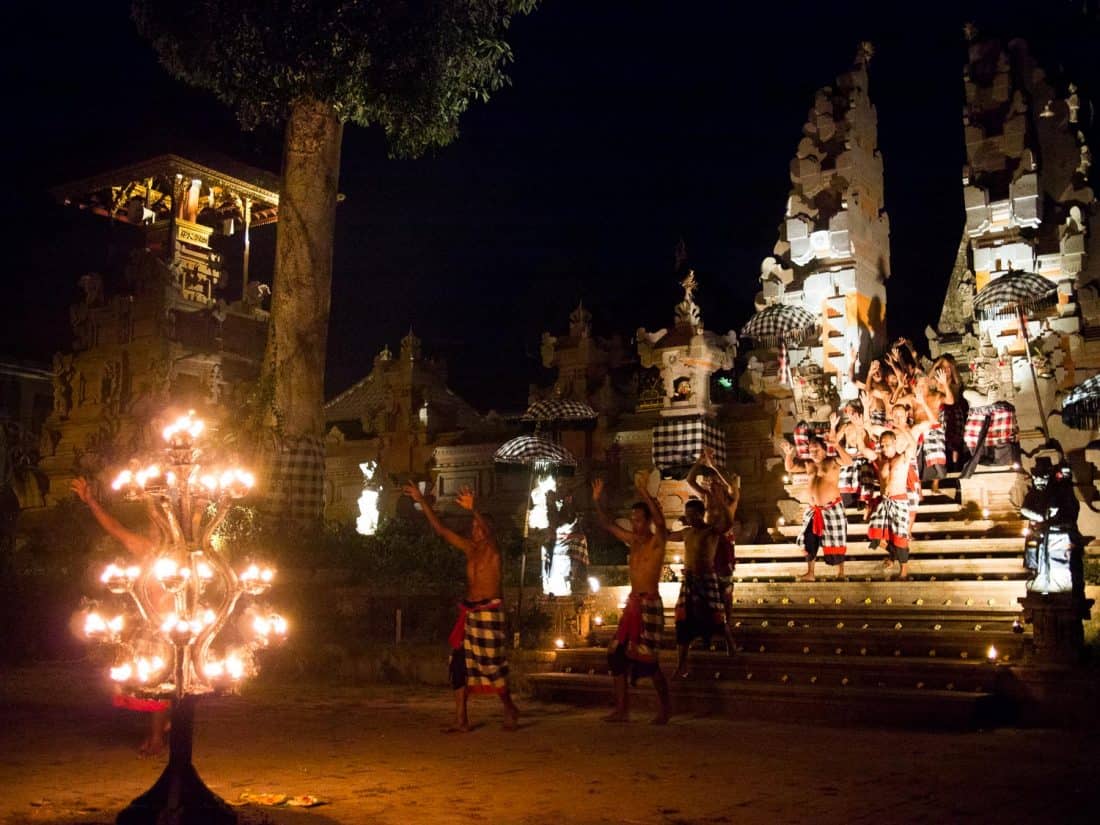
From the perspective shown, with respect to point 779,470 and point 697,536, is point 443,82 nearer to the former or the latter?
point 697,536

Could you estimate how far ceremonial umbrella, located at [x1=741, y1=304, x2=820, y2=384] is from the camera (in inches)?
877

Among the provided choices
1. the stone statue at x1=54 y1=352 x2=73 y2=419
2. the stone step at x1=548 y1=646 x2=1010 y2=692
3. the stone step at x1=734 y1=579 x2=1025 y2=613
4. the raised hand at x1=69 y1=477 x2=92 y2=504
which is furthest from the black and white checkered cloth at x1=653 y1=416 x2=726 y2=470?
the stone statue at x1=54 y1=352 x2=73 y2=419

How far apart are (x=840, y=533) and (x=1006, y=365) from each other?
273 inches

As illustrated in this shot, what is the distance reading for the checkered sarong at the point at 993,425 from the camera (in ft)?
59.4

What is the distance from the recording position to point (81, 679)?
1462 cm

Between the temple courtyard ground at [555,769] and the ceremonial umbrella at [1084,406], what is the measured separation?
26.6 ft

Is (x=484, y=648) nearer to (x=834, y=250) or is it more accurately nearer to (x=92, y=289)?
(x=834, y=250)

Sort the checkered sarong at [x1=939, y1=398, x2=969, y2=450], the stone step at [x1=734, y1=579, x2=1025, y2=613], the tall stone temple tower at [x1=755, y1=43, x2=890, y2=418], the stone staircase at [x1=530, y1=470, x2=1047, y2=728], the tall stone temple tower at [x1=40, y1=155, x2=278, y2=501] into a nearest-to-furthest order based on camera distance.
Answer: the stone staircase at [x1=530, y1=470, x2=1047, y2=728] → the stone step at [x1=734, y1=579, x2=1025, y2=613] → the checkered sarong at [x1=939, y1=398, x2=969, y2=450] → the tall stone temple tower at [x1=755, y1=43, x2=890, y2=418] → the tall stone temple tower at [x1=40, y1=155, x2=278, y2=501]

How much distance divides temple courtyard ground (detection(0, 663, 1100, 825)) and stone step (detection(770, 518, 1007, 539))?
23.4 feet

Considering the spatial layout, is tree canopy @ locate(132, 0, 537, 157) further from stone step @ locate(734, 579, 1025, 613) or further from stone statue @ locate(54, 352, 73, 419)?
stone statue @ locate(54, 352, 73, 419)

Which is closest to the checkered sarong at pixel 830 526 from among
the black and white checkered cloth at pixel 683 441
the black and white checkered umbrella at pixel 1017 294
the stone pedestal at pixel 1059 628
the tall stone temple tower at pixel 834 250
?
the stone pedestal at pixel 1059 628

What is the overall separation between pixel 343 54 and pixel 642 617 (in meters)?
9.63

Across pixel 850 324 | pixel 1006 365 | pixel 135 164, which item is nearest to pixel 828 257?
pixel 850 324

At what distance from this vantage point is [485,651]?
31.8 ft
